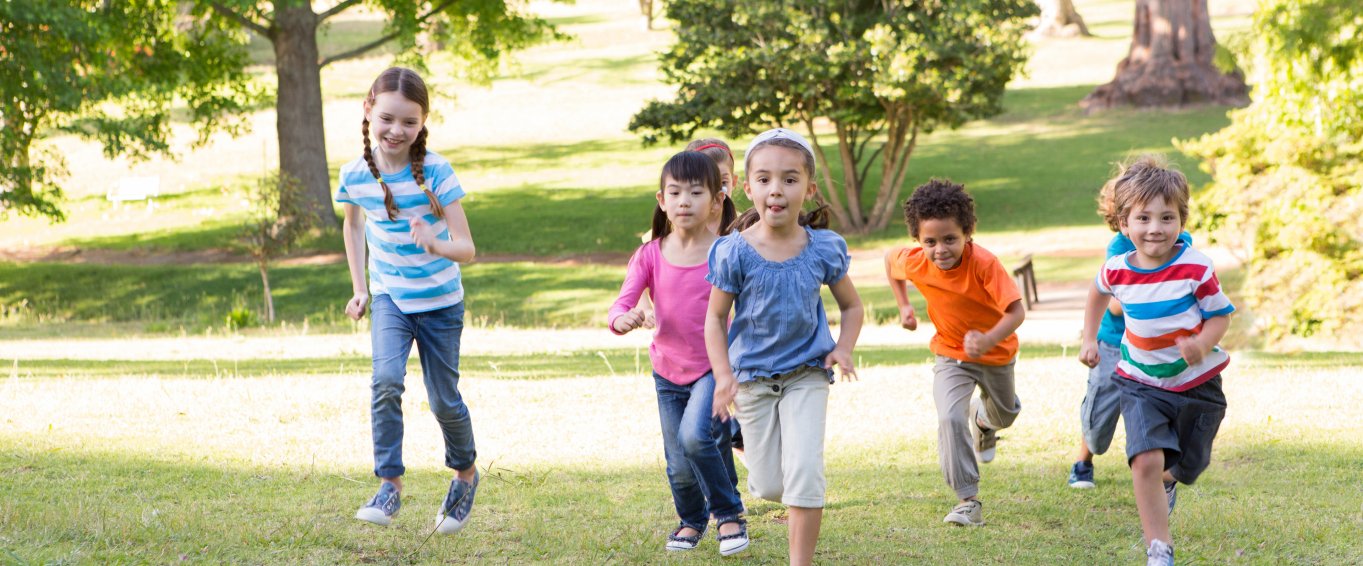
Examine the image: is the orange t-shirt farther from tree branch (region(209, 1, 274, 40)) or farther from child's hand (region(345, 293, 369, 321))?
tree branch (region(209, 1, 274, 40))

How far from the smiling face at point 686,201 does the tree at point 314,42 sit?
22478 mm

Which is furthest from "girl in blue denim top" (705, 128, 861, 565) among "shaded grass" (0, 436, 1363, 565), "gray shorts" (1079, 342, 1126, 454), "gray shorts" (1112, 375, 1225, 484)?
"gray shorts" (1079, 342, 1126, 454)

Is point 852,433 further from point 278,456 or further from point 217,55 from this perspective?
point 217,55

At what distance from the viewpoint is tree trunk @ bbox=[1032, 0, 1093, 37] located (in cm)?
5553

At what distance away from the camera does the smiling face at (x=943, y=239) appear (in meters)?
5.60

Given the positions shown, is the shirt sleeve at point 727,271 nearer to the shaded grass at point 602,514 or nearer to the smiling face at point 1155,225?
the shaded grass at point 602,514

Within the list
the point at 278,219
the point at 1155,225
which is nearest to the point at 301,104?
the point at 278,219

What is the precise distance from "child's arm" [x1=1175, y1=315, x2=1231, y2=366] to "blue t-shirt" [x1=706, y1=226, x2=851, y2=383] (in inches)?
47.4

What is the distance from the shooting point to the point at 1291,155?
14.8 metres

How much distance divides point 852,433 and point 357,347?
767 centimetres

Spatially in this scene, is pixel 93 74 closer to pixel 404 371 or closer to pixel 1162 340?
pixel 404 371

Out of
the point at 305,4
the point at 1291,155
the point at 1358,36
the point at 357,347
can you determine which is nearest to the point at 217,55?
the point at 305,4

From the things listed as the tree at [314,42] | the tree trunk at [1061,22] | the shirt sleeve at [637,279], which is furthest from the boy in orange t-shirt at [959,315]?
the tree trunk at [1061,22]

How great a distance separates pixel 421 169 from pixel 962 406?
2.38 metres
